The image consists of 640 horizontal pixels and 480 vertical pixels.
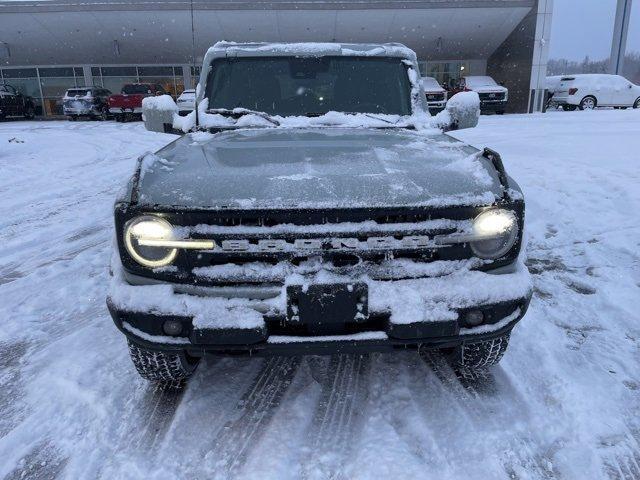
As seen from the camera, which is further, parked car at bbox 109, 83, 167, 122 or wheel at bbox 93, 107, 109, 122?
wheel at bbox 93, 107, 109, 122

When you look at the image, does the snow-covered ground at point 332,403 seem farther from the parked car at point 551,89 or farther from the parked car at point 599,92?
the parked car at point 551,89

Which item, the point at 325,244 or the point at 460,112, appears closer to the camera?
the point at 325,244

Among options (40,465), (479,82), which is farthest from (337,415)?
(479,82)

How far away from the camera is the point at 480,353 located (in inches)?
100

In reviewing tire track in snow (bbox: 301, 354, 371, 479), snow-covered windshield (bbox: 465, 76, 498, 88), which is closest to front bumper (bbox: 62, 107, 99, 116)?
snow-covered windshield (bbox: 465, 76, 498, 88)

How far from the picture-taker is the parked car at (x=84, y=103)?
22.2m

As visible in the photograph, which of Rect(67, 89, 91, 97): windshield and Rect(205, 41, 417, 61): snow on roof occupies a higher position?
Rect(205, 41, 417, 61): snow on roof

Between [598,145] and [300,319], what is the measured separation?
30.5 feet

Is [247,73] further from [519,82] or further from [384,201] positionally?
[519,82]

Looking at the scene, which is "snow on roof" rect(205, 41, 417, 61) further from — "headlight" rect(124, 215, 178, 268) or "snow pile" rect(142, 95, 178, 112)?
"headlight" rect(124, 215, 178, 268)

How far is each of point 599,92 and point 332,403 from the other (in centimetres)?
2382

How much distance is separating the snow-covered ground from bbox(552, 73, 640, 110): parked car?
20548 mm

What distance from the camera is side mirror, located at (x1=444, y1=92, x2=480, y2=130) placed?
11.7ft

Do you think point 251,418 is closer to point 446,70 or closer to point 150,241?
point 150,241
